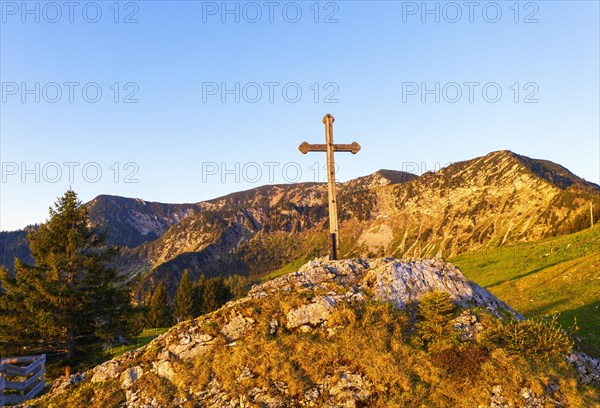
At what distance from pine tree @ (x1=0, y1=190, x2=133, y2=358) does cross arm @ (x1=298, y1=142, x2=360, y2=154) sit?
17.2 m

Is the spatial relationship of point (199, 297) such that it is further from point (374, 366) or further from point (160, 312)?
point (374, 366)

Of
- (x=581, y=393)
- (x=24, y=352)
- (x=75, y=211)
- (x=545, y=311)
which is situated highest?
(x=75, y=211)

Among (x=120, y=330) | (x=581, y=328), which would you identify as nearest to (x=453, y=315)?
(x=581, y=328)

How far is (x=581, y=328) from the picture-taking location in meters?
19.1

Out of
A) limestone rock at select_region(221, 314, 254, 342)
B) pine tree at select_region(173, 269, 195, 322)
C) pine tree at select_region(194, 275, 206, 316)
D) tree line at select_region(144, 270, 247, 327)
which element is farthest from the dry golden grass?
pine tree at select_region(194, 275, 206, 316)

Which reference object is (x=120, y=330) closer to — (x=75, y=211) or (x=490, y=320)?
(x=75, y=211)

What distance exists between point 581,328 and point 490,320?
8610 millimetres

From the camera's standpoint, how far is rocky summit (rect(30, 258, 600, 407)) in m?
11.7

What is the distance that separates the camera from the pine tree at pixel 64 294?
2473 centimetres

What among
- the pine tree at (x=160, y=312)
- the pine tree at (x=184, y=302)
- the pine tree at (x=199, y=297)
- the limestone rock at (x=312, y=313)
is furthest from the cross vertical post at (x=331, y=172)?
the pine tree at (x=160, y=312)

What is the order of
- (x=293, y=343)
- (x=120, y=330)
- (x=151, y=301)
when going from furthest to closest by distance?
(x=151, y=301), (x=120, y=330), (x=293, y=343)

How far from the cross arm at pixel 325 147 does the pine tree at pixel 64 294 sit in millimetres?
17200

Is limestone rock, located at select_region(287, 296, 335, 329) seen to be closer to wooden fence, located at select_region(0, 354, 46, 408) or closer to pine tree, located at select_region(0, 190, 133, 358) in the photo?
wooden fence, located at select_region(0, 354, 46, 408)

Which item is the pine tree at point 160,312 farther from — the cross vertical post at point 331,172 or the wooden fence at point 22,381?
the cross vertical post at point 331,172
